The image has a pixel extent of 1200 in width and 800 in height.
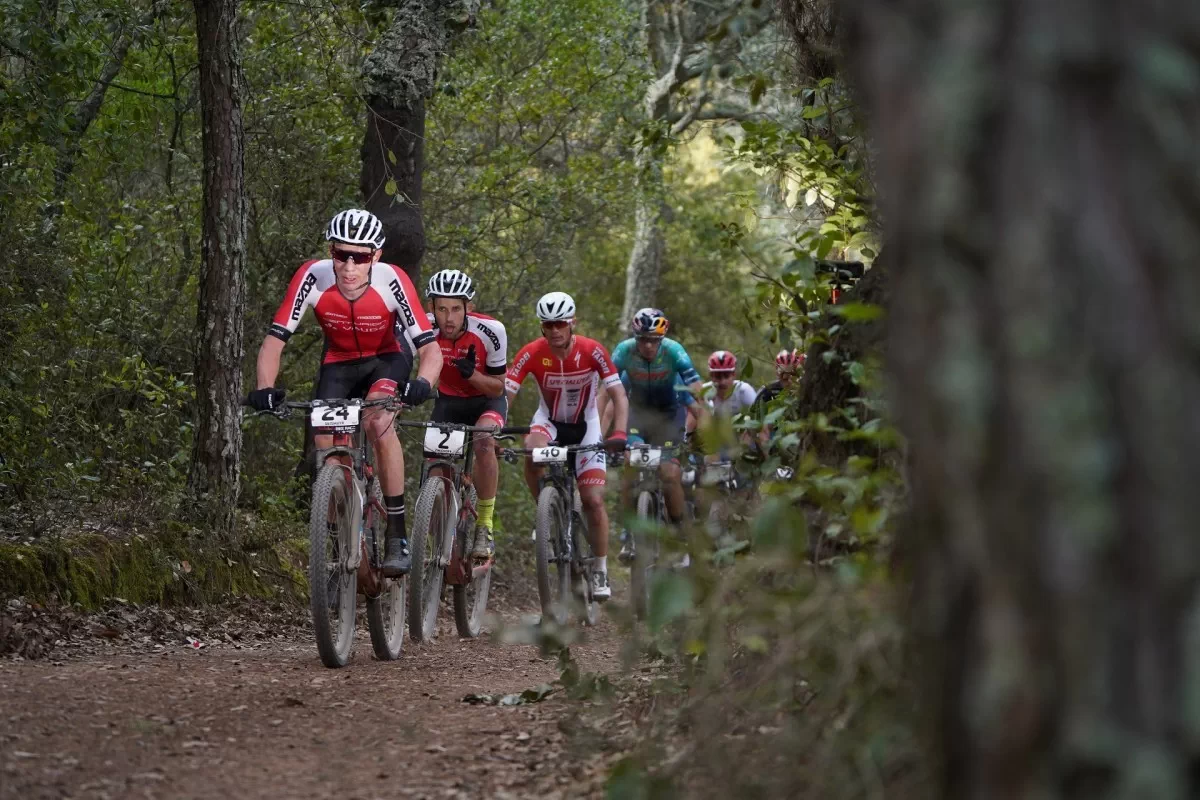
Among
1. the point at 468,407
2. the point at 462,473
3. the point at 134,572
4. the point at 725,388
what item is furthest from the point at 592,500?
the point at 134,572

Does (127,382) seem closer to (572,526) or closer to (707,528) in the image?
(572,526)

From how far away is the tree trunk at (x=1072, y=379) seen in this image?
1.92m

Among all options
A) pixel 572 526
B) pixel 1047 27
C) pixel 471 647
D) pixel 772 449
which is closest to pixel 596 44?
pixel 572 526

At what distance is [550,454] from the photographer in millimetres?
10211

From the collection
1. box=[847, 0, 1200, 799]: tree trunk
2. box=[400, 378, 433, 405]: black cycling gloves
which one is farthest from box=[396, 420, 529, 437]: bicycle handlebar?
box=[847, 0, 1200, 799]: tree trunk

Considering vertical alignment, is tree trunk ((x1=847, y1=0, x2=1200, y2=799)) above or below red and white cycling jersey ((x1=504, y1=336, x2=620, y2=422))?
below

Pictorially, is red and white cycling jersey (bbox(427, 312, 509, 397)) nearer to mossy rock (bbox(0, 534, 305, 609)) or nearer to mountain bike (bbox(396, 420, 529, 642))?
mountain bike (bbox(396, 420, 529, 642))

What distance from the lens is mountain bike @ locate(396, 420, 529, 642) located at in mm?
9125

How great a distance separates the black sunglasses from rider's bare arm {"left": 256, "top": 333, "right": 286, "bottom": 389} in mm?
653

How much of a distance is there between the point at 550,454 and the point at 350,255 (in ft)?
8.62

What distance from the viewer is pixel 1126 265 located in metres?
1.93

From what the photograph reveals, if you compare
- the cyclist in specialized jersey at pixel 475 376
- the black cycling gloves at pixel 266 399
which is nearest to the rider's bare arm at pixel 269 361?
the black cycling gloves at pixel 266 399

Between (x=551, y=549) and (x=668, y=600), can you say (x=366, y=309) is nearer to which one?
(x=551, y=549)

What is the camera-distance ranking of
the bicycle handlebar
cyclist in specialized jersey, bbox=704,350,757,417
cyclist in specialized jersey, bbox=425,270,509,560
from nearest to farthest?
the bicycle handlebar → cyclist in specialized jersey, bbox=425,270,509,560 → cyclist in specialized jersey, bbox=704,350,757,417
